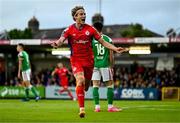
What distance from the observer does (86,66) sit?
13.1 m

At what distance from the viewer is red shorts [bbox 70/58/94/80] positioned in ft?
→ 42.2

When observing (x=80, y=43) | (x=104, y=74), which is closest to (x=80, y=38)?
(x=80, y=43)

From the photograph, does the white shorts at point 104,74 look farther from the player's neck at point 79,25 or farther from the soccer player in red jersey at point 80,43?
the player's neck at point 79,25

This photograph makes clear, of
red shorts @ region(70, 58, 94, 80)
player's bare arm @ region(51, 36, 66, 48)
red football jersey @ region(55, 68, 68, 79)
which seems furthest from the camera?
red football jersey @ region(55, 68, 68, 79)

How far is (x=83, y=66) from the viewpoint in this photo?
1301 cm

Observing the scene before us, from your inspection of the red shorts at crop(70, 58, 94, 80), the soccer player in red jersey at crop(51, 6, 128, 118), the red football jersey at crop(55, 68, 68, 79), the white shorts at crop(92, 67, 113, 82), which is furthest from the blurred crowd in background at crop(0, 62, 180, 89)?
the soccer player in red jersey at crop(51, 6, 128, 118)

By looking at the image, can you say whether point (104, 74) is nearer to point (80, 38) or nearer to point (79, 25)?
point (80, 38)

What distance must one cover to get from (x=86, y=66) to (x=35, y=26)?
106725 millimetres

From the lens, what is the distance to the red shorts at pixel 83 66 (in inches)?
507

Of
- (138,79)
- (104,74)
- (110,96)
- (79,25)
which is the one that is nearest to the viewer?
(79,25)

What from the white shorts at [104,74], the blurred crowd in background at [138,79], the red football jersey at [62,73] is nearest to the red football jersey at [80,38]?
the white shorts at [104,74]

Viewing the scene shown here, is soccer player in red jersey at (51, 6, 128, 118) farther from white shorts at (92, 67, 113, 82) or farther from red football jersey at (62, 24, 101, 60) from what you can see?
white shorts at (92, 67, 113, 82)

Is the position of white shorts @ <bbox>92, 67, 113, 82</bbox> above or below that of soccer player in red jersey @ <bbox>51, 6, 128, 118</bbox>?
below

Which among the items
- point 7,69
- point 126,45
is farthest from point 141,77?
point 7,69
